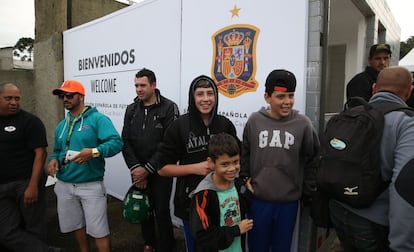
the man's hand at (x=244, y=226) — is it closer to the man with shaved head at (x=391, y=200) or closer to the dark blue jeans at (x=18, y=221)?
the man with shaved head at (x=391, y=200)

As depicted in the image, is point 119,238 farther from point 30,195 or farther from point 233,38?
point 233,38

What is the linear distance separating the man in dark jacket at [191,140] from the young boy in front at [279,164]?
1.09ft

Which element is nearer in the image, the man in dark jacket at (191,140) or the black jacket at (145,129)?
the man in dark jacket at (191,140)

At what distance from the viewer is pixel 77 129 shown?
8.75ft

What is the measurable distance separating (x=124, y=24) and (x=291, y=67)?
8.55 feet

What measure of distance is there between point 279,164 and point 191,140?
61cm

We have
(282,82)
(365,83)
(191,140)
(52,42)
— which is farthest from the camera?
(52,42)

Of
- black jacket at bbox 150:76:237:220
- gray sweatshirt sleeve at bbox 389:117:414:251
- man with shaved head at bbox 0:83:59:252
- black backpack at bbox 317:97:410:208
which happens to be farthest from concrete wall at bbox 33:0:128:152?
gray sweatshirt sleeve at bbox 389:117:414:251

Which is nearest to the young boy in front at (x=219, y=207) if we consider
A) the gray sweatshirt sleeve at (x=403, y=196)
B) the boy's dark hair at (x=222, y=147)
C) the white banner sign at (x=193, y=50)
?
the boy's dark hair at (x=222, y=147)

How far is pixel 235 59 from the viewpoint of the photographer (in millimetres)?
2676

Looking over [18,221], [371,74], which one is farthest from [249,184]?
[18,221]

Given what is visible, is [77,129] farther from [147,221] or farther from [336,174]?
[336,174]

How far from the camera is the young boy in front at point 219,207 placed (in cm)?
170

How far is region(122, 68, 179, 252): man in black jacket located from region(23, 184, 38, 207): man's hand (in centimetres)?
87
